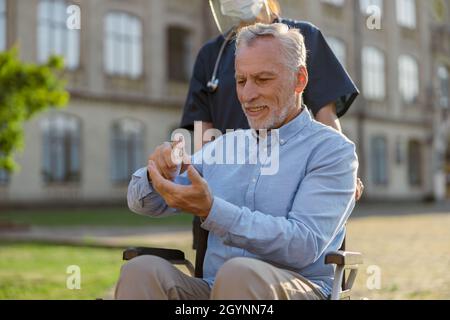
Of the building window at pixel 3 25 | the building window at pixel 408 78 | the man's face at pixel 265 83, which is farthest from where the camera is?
the building window at pixel 408 78

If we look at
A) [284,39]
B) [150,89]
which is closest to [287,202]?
[284,39]

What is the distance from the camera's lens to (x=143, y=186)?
9.89 ft

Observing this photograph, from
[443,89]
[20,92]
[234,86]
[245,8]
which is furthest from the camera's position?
[443,89]

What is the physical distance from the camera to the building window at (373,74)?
3969 centimetres

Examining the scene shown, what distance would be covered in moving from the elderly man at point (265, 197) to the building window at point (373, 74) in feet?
122

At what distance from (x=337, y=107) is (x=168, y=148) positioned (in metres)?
1.63

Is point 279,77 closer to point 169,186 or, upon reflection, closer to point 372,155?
point 169,186

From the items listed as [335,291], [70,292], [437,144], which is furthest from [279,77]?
[437,144]

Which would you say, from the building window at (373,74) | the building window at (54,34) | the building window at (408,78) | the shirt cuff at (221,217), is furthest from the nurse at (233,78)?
the building window at (408,78)

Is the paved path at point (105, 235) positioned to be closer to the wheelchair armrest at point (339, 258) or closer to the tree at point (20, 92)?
the tree at point (20, 92)

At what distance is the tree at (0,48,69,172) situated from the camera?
59.5ft

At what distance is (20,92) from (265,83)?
53.5 ft

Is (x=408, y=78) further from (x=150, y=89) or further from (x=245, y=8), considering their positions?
(x=245, y=8)

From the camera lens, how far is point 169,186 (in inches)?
101
